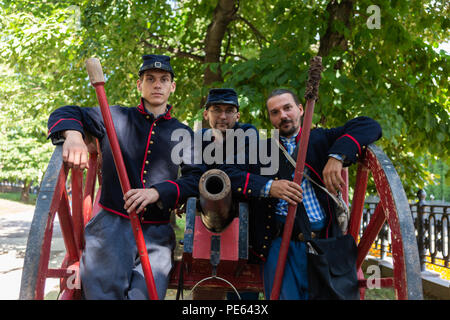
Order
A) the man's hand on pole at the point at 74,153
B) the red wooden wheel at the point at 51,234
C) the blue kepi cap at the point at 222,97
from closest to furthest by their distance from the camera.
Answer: the red wooden wheel at the point at 51,234
the man's hand on pole at the point at 74,153
the blue kepi cap at the point at 222,97

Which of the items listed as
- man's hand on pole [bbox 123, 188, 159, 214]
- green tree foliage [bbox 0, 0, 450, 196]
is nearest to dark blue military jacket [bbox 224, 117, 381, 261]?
man's hand on pole [bbox 123, 188, 159, 214]

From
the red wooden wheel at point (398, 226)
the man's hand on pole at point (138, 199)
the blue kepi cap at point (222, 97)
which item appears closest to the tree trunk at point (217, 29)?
the blue kepi cap at point (222, 97)

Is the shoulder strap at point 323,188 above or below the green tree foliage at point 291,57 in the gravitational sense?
below

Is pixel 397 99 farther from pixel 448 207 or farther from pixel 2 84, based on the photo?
pixel 2 84

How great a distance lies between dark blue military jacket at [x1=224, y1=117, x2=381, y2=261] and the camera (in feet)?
7.23

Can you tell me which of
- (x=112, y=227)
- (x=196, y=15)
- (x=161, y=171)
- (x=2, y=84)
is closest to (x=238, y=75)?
(x=161, y=171)

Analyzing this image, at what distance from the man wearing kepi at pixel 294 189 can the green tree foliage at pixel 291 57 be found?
1680 millimetres

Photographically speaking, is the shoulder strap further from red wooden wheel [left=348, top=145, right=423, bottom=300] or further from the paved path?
the paved path

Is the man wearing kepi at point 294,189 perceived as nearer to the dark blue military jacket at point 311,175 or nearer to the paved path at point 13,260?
the dark blue military jacket at point 311,175

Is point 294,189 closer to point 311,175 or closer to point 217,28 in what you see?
point 311,175

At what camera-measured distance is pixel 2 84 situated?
9945 millimetres

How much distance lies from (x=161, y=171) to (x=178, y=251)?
625 cm

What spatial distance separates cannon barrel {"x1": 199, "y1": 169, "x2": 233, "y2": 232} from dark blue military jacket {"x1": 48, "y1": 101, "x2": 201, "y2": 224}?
0.87 feet

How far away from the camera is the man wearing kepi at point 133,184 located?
2037mm
